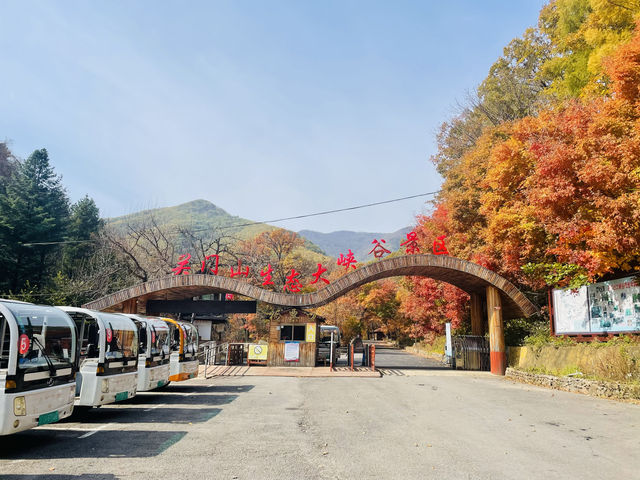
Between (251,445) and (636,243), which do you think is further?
(636,243)

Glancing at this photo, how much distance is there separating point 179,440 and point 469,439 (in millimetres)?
4753

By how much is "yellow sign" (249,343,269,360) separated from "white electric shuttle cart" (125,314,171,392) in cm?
923

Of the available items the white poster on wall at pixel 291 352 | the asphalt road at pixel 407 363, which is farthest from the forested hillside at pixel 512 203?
the white poster on wall at pixel 291 352

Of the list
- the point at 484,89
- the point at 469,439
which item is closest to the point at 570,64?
the point at 484,89

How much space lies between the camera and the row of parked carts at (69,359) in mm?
5977

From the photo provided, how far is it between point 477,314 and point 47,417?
20.3 m

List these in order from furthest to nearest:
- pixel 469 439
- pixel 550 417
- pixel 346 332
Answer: pixel 346 332 < pixel 550 417 < pixel 469 439

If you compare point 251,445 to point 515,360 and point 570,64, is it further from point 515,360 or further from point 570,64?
point 570,64

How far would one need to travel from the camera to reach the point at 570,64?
2495 cm

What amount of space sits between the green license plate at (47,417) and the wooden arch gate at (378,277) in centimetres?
1321

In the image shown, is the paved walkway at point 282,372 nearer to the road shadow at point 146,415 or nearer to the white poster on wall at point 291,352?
the white poster on wall at point 291,352

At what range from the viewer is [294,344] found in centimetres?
2130

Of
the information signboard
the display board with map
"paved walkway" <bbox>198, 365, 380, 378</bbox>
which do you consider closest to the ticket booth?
the information signboard

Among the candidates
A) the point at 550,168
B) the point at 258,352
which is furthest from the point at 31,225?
the point at 550,168
